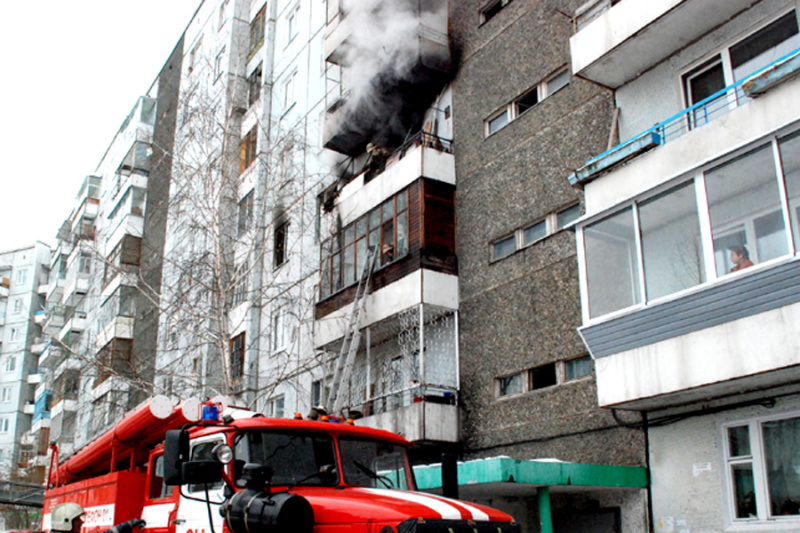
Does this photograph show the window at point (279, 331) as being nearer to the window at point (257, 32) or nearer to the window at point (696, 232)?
the window at point (257, 32)

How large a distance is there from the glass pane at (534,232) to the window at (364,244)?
2.84 meters

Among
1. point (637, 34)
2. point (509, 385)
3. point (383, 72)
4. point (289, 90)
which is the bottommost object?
point (509, 385)

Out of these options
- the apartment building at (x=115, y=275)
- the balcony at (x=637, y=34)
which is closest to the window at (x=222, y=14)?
the apartment building at (x=115, y=275)

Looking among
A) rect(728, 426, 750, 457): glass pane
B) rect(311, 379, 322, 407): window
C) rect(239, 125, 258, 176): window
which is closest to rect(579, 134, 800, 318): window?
rect(728, 426, 750, 457): glass pane

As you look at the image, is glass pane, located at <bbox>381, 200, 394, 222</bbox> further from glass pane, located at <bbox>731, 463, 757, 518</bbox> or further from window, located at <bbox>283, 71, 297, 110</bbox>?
glass pane, located at <bbox>731, 463, 757, 518</bbox>

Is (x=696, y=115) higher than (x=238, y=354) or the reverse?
higher

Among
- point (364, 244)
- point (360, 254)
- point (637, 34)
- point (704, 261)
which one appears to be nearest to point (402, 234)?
point (364, 244)

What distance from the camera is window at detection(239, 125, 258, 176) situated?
26.1 metres

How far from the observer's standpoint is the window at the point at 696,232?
9.42 m

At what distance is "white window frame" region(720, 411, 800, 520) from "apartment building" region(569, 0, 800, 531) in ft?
0.06

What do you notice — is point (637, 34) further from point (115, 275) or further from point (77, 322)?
point (77, 322)

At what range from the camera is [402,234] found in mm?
17281

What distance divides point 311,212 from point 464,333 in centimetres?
789

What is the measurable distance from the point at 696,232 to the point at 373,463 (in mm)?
5644
